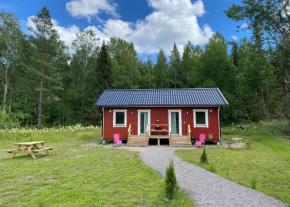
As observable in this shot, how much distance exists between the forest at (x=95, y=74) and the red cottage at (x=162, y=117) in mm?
6628

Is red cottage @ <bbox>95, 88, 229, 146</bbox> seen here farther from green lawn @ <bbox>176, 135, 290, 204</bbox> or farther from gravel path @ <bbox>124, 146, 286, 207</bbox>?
gravel path @ <bbox>124, 146, 286, 207</bbox>

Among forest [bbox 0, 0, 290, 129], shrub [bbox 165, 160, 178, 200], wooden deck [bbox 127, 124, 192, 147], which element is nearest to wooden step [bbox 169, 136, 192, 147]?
wooden deck [bbox 127, 124, 192, 147]

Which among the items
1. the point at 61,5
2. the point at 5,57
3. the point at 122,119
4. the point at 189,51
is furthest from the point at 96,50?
the point at 122,119

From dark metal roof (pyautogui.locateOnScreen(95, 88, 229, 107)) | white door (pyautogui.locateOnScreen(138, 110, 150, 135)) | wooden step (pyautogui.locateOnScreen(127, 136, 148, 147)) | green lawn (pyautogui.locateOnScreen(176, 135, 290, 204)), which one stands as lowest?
green lawn (pyautogui.locateOnScreen(176, 135, 290, 204))

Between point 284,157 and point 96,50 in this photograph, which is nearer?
point 284,157

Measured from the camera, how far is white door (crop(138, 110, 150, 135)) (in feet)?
43.1

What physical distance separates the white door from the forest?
984cm

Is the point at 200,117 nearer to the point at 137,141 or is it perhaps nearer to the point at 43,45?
the point at 137,141

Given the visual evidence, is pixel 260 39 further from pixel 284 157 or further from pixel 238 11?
pixel 284 157

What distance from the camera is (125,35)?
104 feet

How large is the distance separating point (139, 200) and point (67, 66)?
28.9 meters

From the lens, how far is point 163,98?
13766 millimetres

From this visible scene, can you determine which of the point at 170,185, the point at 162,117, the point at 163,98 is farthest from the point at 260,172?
the point at 163,98

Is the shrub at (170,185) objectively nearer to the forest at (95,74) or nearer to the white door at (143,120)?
the white door at (143,120)
